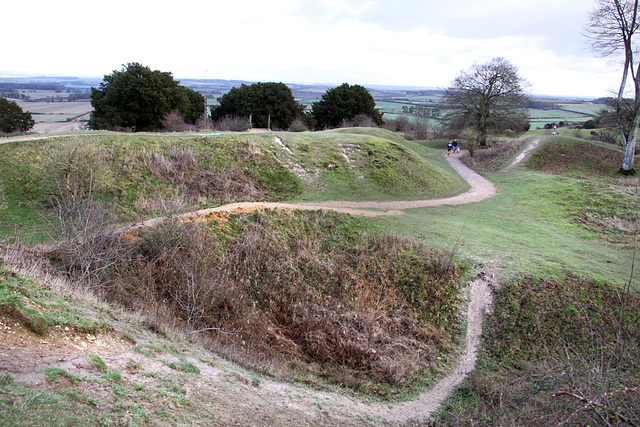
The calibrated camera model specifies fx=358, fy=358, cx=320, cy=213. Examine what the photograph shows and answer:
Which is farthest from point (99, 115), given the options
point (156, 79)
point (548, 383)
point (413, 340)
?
point (548, 383)

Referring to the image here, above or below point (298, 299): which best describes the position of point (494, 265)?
above

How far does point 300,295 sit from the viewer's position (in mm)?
10078

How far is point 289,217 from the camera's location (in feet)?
42.6

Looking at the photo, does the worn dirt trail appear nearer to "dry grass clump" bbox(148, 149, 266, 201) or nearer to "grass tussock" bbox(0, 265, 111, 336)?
"dry grass clump" bbox(148, 149, 266, 201)

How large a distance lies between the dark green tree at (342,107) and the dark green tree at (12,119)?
34.2m

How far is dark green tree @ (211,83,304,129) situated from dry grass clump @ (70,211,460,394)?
37.2 m

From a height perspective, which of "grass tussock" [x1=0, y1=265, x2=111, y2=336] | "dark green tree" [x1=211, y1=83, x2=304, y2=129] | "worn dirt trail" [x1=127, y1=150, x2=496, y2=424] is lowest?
"worn dirt trail" [x1=127, y1=150, x2=496, y2=424]

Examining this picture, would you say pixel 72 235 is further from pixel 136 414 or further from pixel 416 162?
pixel 416 162

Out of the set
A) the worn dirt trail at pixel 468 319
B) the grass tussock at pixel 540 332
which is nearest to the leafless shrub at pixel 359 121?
the worn dirt trail at pixel 468 319

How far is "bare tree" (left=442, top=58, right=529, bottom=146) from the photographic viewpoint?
37.0 m

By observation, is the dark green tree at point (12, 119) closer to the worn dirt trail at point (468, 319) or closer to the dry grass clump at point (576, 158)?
the worn dirt trail at point (468, 319)

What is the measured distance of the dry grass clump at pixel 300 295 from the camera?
811 centimetres

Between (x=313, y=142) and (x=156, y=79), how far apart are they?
2497cm

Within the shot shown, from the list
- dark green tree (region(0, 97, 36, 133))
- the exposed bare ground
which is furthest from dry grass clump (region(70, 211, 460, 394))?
dark green tree (region(0, 97, 36, 133))
